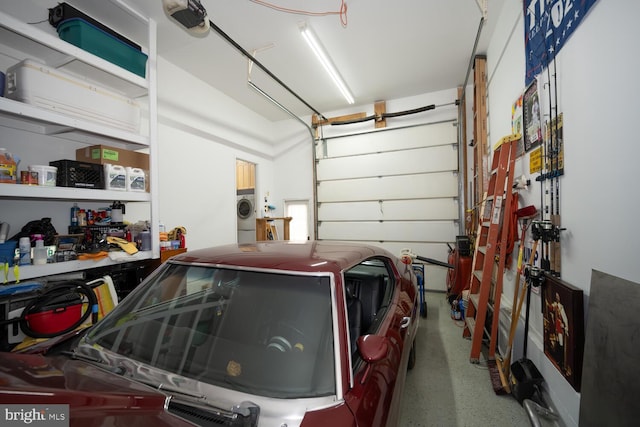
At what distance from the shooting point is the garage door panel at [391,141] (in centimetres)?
548

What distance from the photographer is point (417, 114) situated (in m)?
5.71

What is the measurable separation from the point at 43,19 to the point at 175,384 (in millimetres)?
4043

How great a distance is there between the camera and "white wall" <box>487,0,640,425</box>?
1.31 metres

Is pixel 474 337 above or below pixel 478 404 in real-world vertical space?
above

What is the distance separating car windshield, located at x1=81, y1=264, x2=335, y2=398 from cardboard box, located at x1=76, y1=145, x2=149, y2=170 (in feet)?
6.63

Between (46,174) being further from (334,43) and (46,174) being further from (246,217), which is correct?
(246,217)

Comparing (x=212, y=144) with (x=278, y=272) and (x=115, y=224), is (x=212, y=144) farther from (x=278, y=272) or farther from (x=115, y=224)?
(x=278, y=272)

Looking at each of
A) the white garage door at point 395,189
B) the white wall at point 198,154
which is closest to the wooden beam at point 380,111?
the white garage door at point 395,189

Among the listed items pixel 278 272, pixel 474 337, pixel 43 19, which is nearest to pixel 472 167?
pixel 474 337

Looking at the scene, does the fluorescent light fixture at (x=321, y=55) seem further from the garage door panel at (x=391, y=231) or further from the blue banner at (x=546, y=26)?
the garage door panel at (x=391, y=231)

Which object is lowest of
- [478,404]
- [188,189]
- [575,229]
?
[478,404]

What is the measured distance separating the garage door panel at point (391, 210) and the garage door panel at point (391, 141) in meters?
1.25

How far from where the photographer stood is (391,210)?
5938 millimetres

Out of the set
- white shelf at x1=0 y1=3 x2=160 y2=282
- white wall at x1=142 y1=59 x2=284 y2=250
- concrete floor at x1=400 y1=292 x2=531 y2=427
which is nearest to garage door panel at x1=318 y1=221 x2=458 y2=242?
white wall at x1=142 y1=59 x2=284 y2=250
